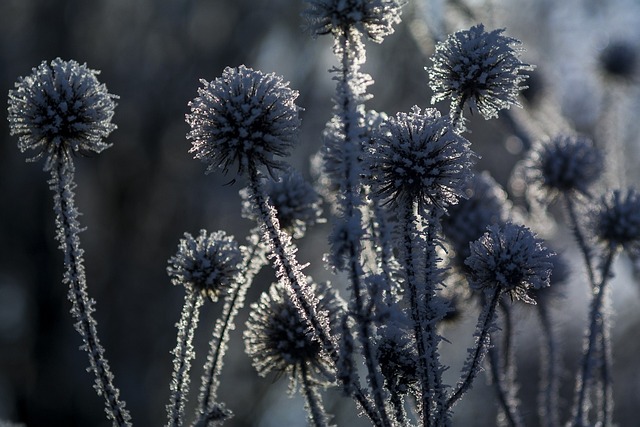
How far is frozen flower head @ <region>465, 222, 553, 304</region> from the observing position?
1.95 meters

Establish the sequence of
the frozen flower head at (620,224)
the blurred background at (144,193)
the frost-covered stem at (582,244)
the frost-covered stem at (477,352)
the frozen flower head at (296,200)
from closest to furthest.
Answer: the frost-covered stem at (477,352) → the frozen flower head at (296,200) → the frost-covered stem at (582,244) → the frozen flower head at (620,224) → the blurred background at (144,193)

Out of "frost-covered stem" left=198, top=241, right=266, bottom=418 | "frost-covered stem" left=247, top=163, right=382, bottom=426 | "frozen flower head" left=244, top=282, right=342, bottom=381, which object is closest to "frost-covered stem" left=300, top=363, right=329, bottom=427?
"frozen flower head" left=244, top=282, right=342, bottom=381

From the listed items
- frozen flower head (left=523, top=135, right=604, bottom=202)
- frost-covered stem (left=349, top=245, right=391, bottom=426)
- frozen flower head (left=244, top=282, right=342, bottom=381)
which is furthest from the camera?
frozen flower head (left=523, top=135, right=604, bottom=202)

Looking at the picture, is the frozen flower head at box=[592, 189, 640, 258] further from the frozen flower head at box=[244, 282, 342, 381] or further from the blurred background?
the blurred background

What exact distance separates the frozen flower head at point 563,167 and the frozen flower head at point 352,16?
2123mm

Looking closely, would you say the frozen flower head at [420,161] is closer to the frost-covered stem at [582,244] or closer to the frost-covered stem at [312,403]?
the frost-covered stem at [312,403]

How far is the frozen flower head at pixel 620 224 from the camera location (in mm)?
3113

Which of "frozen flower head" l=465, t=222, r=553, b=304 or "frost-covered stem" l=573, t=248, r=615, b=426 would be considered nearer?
"frozen flower head" l=465, t=222, r=553, b=304

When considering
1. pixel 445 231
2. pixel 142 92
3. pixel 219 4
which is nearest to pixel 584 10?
pixel 219 4

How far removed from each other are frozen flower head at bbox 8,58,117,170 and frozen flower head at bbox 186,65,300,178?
375mm

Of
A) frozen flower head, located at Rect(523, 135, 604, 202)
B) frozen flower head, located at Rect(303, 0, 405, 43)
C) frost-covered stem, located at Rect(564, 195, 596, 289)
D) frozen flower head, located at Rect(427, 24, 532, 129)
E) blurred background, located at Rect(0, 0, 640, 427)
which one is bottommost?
frozen flower head, located at Rect(303, 0, 405, 43)

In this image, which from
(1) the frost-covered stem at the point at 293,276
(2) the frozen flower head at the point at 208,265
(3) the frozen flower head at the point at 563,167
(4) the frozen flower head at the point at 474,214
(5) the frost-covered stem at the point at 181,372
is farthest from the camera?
(3) the frozen flower head at the point at 563,167

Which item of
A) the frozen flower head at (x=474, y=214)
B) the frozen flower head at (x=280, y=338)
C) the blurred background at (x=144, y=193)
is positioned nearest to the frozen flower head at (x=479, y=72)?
the frozen flower head at (x=280, y=338)

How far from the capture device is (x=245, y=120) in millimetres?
1961
